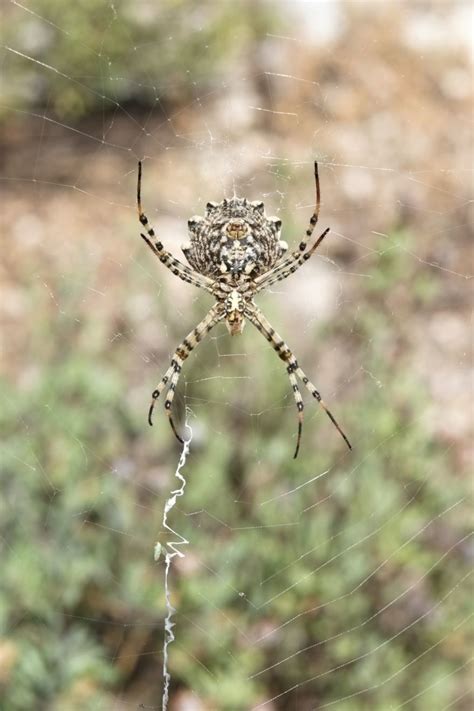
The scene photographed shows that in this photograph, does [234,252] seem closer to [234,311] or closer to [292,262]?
[292,262]

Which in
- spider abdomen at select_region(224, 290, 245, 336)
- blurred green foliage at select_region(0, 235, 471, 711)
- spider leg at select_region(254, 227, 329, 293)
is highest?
spider abdomen at select_region(224, 290, 245, 336)

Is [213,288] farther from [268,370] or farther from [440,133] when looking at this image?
[440,133]

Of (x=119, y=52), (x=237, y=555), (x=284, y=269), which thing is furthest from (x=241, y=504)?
(x=119, y=52)

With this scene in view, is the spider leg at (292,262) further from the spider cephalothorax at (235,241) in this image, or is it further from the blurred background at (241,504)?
the blurred background at (241,504)

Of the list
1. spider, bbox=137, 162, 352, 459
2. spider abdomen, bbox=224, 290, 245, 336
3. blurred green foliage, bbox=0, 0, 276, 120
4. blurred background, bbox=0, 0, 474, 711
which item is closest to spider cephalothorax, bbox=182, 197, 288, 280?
spider, bbox=137, 162, 352, 459

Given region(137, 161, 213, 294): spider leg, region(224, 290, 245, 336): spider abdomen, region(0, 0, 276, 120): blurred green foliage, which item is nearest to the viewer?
region(137, 161, 213, 294): spider leg

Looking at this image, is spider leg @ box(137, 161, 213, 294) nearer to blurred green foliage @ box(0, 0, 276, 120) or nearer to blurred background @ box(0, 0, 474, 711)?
blurred background @ box(0, 0, 474, 711)

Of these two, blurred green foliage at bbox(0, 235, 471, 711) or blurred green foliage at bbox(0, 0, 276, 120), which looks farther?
blurred green foliage at bbox(0, 0, 276, 120)

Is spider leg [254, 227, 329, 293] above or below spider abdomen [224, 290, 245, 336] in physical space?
below
